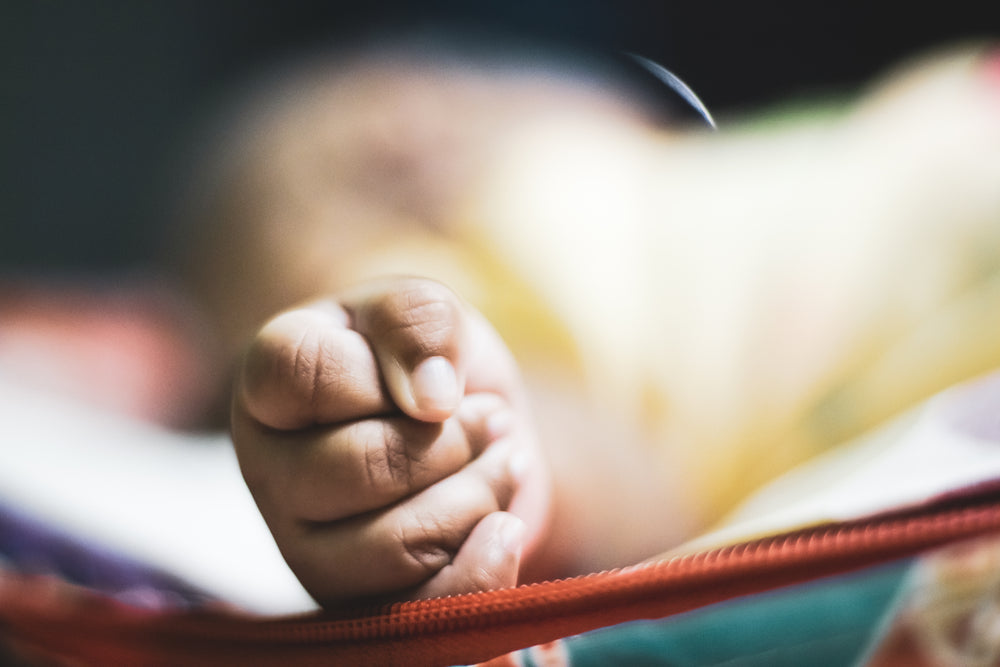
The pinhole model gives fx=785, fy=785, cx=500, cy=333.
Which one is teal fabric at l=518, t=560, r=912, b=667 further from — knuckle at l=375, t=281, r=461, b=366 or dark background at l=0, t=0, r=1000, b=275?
dark background at l=0, t=0, r=1000, b=275

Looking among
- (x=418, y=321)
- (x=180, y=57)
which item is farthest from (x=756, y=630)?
(x=180, y=57)

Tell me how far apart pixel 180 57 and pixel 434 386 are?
0.52 m

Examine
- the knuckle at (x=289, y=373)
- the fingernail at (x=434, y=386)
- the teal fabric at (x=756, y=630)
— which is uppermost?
the knuckle at (x=289, y=373)

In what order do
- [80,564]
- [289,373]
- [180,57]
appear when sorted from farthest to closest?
[180,57] → [80,564] → [289,373]

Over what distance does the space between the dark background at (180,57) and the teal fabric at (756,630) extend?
474 millimetres

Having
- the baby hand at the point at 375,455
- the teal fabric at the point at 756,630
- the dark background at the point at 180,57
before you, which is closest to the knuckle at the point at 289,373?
the baby hand at the point at 375,455

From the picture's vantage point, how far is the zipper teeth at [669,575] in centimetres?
24

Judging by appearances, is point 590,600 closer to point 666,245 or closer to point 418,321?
point 418,321

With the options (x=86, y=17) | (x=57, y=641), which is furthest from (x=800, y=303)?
(x=86, y=17)

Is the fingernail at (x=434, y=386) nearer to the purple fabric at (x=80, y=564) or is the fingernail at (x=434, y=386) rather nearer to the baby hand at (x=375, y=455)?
the baby hand at (x=375, y=455)

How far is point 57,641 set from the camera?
354 mm

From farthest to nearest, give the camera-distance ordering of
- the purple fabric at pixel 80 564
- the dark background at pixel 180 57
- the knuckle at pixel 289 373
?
the dark background at pixel 180 57 < the purple fabric at pixel 80 564 < the knuckle at pixel 289 373

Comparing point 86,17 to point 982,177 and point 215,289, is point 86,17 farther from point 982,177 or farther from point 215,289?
point 982,177

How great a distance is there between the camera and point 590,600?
0.25 metres
